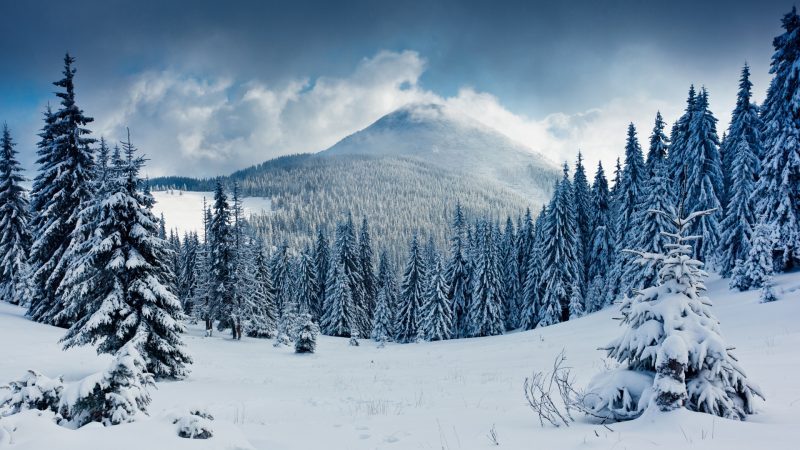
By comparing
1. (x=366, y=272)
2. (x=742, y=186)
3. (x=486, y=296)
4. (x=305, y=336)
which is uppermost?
(x=742, y=186)

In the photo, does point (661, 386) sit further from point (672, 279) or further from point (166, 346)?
point (166, 346)

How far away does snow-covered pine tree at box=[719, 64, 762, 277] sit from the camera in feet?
89.9

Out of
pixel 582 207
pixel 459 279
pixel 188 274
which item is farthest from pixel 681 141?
pixel 188 274

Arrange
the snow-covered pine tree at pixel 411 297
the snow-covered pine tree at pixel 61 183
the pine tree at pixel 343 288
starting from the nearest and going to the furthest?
the snow-covered pine tree at pixel 61 183
the snow-covered pine tree at pixel 411 297
the pine tree at pixel 343 288

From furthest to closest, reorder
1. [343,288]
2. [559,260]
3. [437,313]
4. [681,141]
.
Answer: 1. [343,288]
2. [437,313]
3. [559,260]
4. [681,141]

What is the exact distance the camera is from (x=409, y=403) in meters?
11.0

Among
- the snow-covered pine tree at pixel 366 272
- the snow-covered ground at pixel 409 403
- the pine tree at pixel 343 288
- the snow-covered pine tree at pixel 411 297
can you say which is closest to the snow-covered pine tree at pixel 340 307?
the pine tree at pixel 343 288

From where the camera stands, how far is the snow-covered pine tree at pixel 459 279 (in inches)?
2046

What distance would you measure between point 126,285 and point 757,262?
101 ft

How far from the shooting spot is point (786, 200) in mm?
22391

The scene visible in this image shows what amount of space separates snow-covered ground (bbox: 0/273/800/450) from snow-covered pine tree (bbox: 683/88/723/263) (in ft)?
36.8

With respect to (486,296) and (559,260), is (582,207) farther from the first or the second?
(486,296)

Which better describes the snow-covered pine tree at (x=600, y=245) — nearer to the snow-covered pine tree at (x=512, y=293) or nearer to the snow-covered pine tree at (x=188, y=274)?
the snow-covered pine tree at (x=512, y=293)

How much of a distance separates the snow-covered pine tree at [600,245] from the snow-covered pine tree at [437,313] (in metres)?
15.5
